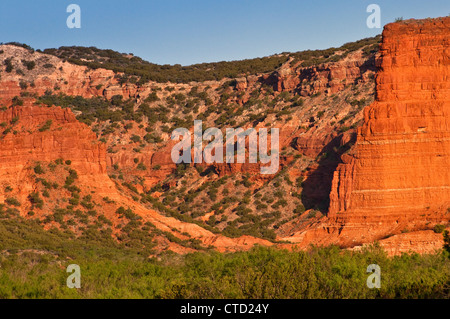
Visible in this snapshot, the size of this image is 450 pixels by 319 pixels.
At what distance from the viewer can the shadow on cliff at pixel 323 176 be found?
90.9 m

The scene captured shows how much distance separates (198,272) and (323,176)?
39619 mm

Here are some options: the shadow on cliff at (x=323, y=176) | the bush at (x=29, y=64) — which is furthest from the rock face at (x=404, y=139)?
the bush at (x=29, y=64)

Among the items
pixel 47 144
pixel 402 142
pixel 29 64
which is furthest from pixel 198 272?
pixel 29 64

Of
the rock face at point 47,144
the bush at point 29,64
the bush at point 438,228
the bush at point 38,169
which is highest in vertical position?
the bush at point 29,64

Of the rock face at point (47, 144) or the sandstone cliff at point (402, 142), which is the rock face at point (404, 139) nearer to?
the sandstone cliff at point (402, 142)

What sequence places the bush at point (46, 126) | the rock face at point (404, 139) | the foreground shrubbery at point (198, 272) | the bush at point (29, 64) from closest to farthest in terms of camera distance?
the foreground shrubbery at point (198, 272) < the rock face at point (404, 139) < the bush at point (46, 126) < the bush at point (29, 64)

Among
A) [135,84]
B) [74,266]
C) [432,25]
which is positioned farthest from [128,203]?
[135,84]

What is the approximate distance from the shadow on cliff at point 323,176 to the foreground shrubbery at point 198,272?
2692cm

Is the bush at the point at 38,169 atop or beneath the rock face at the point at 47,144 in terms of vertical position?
beneath

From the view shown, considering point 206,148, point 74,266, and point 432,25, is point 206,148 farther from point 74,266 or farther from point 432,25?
point 74,266

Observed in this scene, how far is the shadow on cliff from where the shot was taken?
90875 mm

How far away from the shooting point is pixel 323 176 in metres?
93.9

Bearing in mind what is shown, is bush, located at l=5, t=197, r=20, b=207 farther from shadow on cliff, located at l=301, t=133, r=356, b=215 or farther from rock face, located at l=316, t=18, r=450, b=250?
shadow on cliff, located at l=301, t=133, r=356, b=215

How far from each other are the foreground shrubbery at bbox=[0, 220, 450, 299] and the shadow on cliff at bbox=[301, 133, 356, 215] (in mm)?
26916
